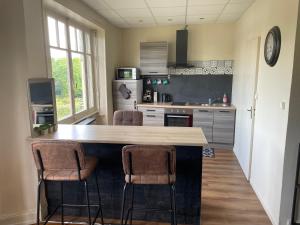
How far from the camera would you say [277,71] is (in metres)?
2.44

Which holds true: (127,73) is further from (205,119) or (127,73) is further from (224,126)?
(224,126)

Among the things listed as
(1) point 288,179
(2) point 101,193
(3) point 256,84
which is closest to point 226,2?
(3) point 256,84

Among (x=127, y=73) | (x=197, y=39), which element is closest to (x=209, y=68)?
(x=197, y=39)

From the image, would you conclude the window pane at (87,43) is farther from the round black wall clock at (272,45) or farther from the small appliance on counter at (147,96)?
the round black wall clock at (272,45)

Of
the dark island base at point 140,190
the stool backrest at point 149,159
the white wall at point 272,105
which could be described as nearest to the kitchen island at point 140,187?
the dark island base at point 140,190

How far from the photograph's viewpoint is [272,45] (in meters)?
2.57

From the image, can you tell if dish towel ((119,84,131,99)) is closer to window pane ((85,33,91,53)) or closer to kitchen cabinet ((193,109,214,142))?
window pane ((85,33,91,53))

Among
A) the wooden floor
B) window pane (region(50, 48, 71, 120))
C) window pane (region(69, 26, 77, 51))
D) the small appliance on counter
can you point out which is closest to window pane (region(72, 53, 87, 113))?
window pane (region(69, 26, 77, 51))

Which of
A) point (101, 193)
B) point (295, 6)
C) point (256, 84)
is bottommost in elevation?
point (101, 193)

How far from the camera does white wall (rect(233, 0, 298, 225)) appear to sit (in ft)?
7.19

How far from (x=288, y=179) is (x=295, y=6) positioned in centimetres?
161

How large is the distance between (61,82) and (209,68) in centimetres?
327

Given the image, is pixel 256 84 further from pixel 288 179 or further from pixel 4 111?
pixel 4 111

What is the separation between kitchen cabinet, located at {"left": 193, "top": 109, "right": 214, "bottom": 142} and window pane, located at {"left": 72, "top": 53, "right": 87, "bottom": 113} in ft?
7.47
